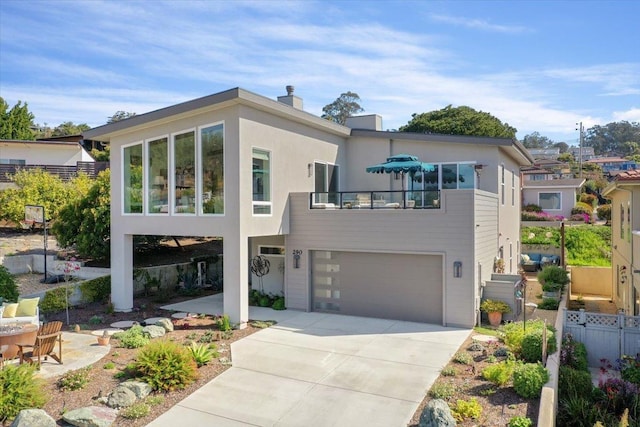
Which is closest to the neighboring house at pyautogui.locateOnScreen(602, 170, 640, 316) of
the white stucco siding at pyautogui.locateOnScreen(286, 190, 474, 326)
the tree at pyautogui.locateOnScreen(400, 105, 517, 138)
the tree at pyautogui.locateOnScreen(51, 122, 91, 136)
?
the white stucco siding at pyautogui.locateOnScreen(286, 190, 474, 326)

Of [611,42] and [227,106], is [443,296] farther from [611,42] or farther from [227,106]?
[611,42]

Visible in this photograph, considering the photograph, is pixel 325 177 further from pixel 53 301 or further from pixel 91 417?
pixel 91 417

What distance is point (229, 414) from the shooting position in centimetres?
684

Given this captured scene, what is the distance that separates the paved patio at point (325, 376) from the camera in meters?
A: 6.77

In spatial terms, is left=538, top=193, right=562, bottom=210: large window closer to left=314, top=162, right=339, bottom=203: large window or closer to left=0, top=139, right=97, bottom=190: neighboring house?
left=314, top=162, right=339, bottom=203: large window

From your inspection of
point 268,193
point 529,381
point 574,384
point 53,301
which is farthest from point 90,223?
point 574,384

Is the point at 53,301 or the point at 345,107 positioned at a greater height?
the point at 345,107

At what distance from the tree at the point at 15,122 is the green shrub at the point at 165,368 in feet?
123

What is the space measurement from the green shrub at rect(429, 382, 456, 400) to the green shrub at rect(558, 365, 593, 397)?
8.11 ft

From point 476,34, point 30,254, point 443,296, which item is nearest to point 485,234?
point 443,296

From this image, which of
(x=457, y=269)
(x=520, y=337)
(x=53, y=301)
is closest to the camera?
(x=520, y=337)

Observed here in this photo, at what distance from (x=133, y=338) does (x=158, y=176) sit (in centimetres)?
510

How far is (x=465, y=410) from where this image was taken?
6527 millimetres

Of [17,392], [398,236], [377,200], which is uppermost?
[377,200]
